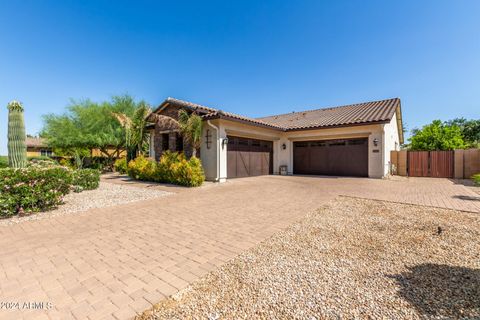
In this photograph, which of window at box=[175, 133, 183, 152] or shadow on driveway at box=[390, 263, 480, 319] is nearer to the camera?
shadow on driveway at box=[390, 263, 480, 319]

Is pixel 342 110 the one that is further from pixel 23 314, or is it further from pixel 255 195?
pixel 23 314

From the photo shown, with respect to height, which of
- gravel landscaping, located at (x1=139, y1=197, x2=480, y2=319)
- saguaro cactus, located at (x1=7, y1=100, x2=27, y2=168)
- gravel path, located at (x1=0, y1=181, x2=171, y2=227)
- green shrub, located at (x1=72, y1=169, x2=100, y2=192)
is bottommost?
gravel landscaping, located at (x1=139, y1=197, x2=480, y2=319)

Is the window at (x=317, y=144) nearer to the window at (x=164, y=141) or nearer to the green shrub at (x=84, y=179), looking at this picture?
the window at (x=164, y=141)

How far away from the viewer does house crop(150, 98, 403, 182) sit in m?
12.0

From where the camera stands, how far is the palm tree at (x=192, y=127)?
11.1 m

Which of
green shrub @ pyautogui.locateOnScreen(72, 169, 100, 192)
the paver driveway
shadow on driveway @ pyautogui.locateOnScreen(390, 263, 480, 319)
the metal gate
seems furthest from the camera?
the metal gate

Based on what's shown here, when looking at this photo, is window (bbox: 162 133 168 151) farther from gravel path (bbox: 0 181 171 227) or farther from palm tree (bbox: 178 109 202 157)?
gravel path (bbox: 0 181 171 227)

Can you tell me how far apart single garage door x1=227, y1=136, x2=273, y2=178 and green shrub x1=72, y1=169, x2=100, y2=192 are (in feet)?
22.5

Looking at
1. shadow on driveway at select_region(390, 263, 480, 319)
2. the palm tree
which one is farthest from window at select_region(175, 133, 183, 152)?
shadow on driveway at select_region(390, 263, 480, 319)

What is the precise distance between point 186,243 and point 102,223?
259cm

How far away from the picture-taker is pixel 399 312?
6.51ft

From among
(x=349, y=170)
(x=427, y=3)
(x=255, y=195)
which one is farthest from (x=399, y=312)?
(x=349, y=170)

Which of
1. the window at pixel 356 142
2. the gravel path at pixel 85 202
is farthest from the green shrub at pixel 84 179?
the window at pixel 356 142

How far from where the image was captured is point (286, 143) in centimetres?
1636
